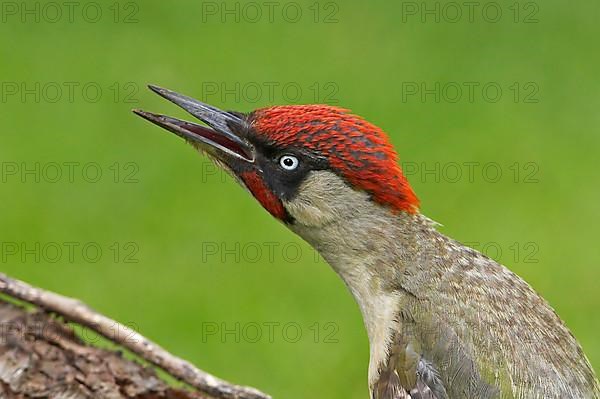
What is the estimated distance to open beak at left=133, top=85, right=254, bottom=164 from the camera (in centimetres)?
484

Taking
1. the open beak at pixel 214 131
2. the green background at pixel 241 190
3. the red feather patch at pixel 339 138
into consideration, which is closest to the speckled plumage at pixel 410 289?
the red feather patch at pixel 339 138

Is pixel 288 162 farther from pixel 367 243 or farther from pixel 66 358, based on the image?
pixel 66 358

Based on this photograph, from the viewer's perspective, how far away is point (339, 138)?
466 cm

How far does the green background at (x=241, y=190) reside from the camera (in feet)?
27.8

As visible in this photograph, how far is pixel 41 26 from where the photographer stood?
1084cm

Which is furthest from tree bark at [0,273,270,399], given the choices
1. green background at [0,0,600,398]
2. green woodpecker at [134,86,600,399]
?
green background at [0,0,600,398]

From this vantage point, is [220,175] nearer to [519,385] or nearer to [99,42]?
[99,42]

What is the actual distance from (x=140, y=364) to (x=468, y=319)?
1584mm

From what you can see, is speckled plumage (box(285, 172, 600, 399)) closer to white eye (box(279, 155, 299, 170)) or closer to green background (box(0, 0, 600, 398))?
white eye (box(279, 155, 299, 170))

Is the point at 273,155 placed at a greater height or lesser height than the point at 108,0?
greater

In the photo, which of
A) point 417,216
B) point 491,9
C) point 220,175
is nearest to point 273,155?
point 417,216

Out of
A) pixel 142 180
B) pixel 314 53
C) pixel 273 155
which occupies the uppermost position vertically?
pixel 273 155

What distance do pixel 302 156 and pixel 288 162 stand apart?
0.08 m

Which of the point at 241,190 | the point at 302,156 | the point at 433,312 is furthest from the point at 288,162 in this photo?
the point at 241,190
